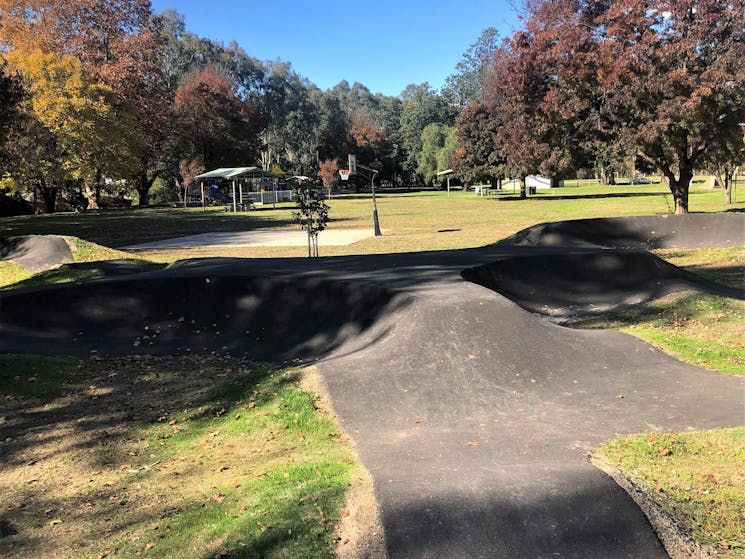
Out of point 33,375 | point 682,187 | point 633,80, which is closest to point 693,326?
point 33,375

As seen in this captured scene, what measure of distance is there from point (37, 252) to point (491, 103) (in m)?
39.1

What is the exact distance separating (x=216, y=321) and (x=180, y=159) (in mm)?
51596

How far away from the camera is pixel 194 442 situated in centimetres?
487

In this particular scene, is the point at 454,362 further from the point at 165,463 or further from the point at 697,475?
the point at 165,463

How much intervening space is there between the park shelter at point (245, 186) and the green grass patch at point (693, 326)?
A: 31110 millimetres

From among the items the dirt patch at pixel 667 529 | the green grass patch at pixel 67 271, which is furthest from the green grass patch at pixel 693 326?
the green grass patch at pixel 67 271

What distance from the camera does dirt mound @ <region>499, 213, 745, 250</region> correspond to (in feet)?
53.9

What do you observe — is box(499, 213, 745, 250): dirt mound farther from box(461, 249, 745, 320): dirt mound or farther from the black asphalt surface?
box(461, 249, 745, 320): dirt mound

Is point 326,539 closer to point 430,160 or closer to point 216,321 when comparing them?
point 216,321

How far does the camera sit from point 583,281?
34.7 ft

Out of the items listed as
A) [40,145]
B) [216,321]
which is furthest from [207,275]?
[40,145]

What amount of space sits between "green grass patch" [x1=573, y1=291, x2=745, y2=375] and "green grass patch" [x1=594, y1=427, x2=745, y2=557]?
219cm

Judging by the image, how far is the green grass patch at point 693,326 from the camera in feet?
21.0

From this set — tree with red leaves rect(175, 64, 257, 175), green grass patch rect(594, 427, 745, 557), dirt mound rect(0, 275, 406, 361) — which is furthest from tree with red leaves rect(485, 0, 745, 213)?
tree with red leaves rect(175, 64, 257, 175)
